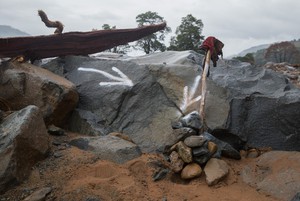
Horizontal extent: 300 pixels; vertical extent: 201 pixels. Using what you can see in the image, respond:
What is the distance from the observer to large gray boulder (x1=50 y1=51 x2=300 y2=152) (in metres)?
4.96

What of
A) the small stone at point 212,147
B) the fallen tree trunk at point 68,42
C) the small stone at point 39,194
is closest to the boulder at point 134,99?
the fallen tree trunk at point 68,42

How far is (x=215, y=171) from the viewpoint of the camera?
3846 millimetres

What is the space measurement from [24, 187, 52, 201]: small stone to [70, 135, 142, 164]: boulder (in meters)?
0.84

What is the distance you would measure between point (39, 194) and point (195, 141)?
1.93m

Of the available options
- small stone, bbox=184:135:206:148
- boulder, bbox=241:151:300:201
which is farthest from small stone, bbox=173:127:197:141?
boulder, bbox=241:151:300:201

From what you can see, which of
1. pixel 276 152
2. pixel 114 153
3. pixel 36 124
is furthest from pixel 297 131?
pixel 36 124

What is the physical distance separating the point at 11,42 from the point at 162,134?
3166 mm

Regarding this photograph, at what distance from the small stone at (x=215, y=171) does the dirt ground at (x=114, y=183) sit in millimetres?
70

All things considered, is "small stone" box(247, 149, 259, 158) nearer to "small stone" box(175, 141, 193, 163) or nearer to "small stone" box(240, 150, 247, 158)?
"small stone" box(240, 150, 247, 158)

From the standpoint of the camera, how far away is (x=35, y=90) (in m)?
4.75

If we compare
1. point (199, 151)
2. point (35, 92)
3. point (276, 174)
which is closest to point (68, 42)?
point (35, 92)

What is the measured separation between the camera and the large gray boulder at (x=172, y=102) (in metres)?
4.96

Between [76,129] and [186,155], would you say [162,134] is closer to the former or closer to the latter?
[186,155]

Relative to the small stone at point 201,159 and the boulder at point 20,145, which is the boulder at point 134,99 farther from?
the boulder at point 20,145
